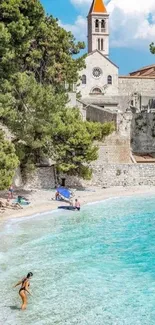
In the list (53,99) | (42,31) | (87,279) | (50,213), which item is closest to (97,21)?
(42,31)

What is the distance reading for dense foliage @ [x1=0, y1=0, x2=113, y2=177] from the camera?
98.3 feet

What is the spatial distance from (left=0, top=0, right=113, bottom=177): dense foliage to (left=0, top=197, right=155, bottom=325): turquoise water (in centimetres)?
714

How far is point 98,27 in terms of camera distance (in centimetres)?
9156

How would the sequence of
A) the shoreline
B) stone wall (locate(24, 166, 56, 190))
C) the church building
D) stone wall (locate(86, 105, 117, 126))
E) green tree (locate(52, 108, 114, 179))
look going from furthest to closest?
1. the church building
2. stone wall (locate(86, 105, 117, 126))
3. stone wall (locate(24, 166, 56, 190))
4. green tree (locate(52, 108, 114, 179))
5. the shoreline

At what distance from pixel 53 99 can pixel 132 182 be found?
12.1m

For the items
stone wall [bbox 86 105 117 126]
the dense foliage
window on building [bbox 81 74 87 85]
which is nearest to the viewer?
the dense foliage

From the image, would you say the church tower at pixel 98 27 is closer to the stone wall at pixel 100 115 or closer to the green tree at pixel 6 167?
the stone wall at pixel 100 115

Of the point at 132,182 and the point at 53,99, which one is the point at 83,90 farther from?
the point at 53,99

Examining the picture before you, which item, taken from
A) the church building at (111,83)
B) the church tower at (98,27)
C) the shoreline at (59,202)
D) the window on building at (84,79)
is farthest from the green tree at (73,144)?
the church tower at (98,27)

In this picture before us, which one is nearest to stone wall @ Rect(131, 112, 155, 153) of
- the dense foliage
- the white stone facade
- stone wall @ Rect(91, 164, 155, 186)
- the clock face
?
stone wall @ Rect(91, 164, 155, 186)

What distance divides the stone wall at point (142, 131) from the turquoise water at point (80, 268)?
25.6 m

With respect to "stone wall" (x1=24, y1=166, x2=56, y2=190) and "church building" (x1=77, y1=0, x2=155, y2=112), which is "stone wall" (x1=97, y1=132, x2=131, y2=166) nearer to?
"stone wall" (x1=24, y1=166, x2=56, y2=190)

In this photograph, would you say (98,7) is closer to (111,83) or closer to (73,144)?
(111,83)

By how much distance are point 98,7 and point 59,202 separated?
2743 inches
